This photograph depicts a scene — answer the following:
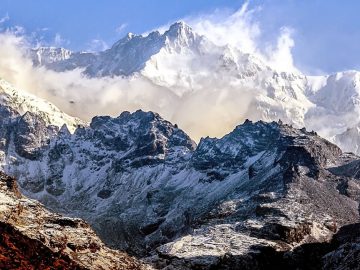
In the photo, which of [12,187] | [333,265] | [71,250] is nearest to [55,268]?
[71,250]

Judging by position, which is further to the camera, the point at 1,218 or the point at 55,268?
the point at 1,218

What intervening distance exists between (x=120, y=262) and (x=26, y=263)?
66942 mm

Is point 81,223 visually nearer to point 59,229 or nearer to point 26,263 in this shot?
point 59,229

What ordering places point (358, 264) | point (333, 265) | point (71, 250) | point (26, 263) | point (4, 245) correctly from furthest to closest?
point (333, 265) → point (358, 264) → point (71, 250) → point (4, 245) → point (26, 263)

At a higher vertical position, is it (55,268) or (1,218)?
(1,218)

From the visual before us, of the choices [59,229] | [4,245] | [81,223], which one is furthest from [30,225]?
[4,245]

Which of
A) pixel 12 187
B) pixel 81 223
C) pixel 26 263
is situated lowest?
pixel 26 263

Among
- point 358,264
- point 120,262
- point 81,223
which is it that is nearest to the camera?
point 120,262

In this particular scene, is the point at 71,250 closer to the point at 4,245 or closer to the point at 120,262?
the point at 120,262

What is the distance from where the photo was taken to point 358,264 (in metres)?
172

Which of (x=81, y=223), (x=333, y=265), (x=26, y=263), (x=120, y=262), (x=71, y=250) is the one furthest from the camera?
(x=333, y=265)

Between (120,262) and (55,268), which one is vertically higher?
(120,262)

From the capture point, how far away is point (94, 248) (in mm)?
144125

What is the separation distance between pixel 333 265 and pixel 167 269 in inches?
1966
